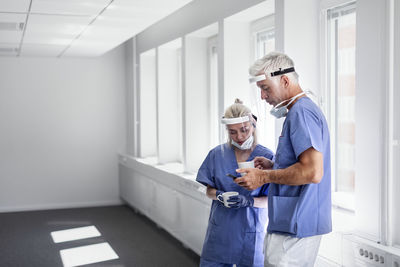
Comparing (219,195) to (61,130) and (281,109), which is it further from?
(61,130)

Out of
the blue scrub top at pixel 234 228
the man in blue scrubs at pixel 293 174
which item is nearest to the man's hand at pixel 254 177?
the man in blue scrubs at pixel 293 174

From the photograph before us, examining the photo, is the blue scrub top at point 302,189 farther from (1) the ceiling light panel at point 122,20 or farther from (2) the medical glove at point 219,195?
(1) the ceiling light panel at point 122,20

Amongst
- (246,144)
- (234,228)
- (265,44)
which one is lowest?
(234,228)

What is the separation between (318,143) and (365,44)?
88cm

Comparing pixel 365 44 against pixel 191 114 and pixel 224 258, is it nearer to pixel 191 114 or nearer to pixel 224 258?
pixel 224 258

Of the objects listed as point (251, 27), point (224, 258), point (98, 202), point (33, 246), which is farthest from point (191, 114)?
point (98, 202)

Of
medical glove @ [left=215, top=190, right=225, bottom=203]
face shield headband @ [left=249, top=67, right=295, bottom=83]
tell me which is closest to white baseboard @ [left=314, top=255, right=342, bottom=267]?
medical glove @ [left=215, top=190, right=225, bottom=203]

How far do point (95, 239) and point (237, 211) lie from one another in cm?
306

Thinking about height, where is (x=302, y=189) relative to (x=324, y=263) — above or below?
above

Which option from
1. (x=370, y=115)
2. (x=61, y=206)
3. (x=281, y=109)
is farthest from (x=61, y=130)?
(x=281, y=109)

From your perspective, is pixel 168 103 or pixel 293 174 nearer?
pixel 293 174

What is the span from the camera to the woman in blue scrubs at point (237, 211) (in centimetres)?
266

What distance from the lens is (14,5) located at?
12.0 feet

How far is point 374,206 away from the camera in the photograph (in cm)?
254
